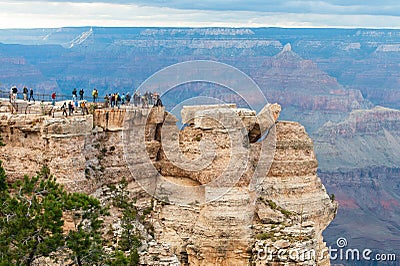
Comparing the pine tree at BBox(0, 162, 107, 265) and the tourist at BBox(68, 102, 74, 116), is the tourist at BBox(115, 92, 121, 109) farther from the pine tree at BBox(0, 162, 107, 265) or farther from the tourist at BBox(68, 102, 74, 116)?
the pine tree at BBox(0, 162, 107, 265)

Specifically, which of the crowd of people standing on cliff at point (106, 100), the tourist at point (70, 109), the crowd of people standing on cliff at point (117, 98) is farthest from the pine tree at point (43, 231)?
the crowd of people standing on cliff at point (117, 98)

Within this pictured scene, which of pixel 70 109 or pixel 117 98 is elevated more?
pixel 117 98

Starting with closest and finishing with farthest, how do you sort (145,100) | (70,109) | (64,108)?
(70,109)
(64,108)
(145,100)

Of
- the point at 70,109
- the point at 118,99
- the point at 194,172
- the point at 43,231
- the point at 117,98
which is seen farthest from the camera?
the point at 118,99

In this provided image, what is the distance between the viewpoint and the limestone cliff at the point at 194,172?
128ft

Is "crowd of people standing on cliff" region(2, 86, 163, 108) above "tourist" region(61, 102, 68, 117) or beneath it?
above

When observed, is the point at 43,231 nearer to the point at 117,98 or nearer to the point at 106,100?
the point at 106,100

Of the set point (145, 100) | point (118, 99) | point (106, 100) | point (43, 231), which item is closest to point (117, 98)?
point (118, 99)

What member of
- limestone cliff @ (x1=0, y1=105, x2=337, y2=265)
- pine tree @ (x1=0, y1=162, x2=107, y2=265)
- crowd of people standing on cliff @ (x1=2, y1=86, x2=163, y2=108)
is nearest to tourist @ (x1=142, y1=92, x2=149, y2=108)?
crowd of people standing on cliff @ (x1=2, y1=86, x2=163, y2=108)

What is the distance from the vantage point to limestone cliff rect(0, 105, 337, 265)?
3891cm

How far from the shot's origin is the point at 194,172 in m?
42.9

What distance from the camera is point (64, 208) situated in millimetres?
32688

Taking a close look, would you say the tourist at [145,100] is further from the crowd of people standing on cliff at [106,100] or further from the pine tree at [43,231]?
the pine tree at [43,231]

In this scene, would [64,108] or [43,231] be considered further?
[64,108]
